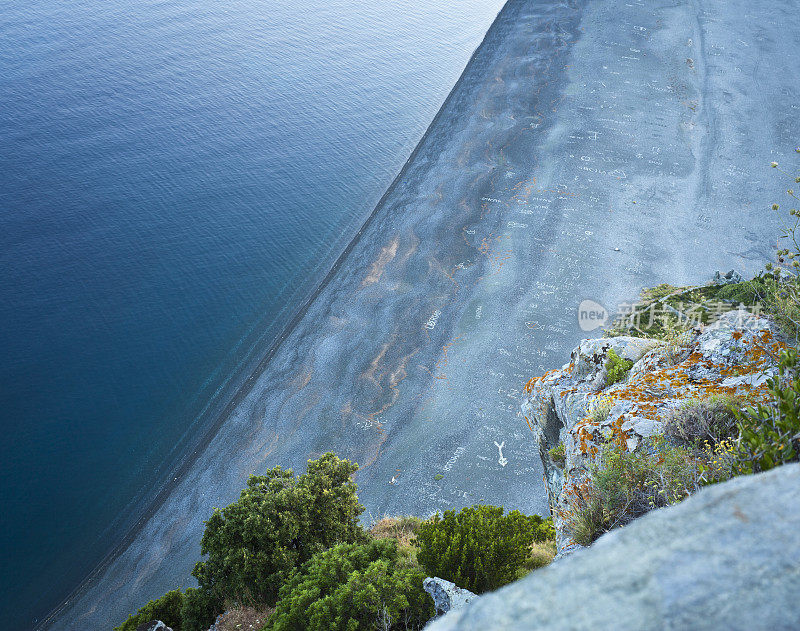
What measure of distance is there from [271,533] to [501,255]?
1855 centimetres

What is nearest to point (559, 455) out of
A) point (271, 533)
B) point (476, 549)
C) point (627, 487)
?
point (476, 549)

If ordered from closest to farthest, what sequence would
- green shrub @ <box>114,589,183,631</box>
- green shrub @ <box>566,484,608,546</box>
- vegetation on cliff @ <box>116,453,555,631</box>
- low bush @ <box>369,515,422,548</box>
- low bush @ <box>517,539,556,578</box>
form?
green shrub @ <box>566,484,608,546</box> → vegetation on cliff @ <box>116,453,555,631</box> → low bush @ <box>517,539,556,578</box> → green shrub @ <box>114,589,183,631</box> → low bush @ <box>369,515,422,548</box>

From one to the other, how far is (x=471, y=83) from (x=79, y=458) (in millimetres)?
34879

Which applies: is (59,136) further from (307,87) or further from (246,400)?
(246,400)

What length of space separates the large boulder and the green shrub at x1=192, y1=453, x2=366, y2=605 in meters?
11.5

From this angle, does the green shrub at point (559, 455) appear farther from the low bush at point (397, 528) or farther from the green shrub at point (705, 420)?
the low bush at point (397, 528)

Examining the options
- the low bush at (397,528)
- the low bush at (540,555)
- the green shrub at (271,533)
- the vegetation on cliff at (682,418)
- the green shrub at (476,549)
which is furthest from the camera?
the low bush at (397,528)

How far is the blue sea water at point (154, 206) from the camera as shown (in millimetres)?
23281

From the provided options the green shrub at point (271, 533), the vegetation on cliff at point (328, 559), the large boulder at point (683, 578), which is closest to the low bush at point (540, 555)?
the vegetation on cliff at point (328, 559)

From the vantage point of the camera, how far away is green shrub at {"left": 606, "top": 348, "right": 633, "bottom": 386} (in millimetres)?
11617

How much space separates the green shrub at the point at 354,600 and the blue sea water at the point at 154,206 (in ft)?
43.1

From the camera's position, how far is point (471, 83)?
43.1 meters

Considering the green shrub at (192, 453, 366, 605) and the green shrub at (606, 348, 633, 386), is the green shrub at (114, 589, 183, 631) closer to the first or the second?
the green shrub at (192, 453, 366, 605)

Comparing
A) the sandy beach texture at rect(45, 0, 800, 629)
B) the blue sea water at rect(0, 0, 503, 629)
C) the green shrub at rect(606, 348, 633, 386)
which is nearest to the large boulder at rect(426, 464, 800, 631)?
the green shrub at rect(606, 348, 633, 386)
